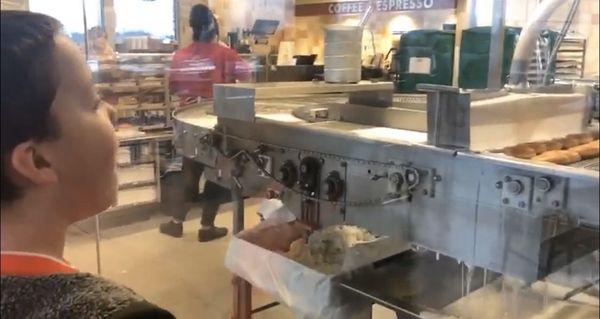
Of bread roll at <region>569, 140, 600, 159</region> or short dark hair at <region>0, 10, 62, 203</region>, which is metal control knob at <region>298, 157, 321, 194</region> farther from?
short dark hair at <region>0, 10, 62, 203</region>

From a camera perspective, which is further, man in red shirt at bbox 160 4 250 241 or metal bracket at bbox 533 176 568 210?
man in red shirt at bbox 160 4 250 241

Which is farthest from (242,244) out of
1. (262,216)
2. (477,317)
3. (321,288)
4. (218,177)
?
(477,317)

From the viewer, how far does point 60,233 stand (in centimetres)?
69

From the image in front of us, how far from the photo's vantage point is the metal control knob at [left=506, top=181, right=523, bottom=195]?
0.94 m

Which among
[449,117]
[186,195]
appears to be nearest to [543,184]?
[449,117]

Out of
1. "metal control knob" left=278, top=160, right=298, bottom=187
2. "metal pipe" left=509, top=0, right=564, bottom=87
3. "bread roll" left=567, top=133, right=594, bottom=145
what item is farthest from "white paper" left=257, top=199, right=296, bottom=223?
"bread roll" left=567, top=133, right=594, bottom=145

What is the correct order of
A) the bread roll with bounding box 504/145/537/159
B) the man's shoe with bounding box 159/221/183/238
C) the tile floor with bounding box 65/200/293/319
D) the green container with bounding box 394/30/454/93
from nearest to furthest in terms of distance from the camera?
the bread roll with bounding box 504/145/537/159
the green container with bounding box 394/30/454/93
the tile floor with bounding box 65/200/293/319
the man's shoe with bounding box 159/221/183/238

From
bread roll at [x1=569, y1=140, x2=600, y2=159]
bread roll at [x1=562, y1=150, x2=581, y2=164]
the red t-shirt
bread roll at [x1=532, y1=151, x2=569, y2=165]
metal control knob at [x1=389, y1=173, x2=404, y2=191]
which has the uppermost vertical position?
the red t-shirt

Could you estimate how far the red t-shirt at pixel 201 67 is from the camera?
7.70 feet

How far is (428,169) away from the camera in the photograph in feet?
3.55

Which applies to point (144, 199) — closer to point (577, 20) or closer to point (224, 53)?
point (224, 53)

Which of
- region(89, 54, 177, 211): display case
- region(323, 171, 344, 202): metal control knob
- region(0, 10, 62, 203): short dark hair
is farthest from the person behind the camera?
region(89, 54, 177, 211): display case

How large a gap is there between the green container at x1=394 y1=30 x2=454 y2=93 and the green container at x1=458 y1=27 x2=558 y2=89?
5cm

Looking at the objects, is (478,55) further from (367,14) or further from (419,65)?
(367,14)
